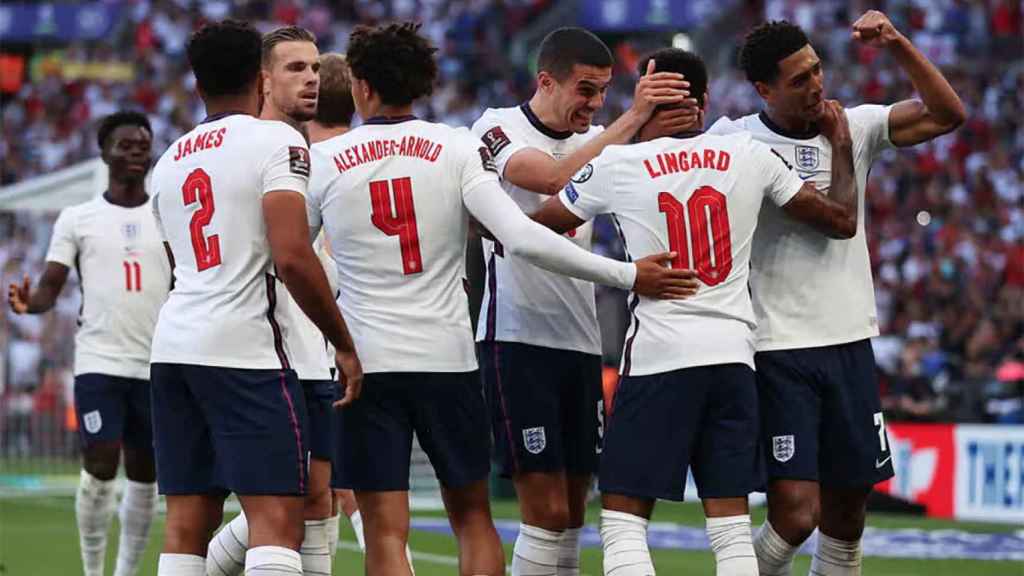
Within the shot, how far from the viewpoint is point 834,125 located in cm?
728

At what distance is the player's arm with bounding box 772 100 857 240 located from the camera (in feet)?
22.8

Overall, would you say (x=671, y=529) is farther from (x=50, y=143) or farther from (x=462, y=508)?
(x=50, y=143)

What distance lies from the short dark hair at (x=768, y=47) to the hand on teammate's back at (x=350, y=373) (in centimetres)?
214

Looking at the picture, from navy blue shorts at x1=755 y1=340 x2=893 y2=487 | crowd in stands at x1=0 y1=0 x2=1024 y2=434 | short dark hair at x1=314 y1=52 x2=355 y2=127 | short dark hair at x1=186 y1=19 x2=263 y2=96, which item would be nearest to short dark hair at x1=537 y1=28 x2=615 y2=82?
short dark hair at x1=314 y1=52 x2=355 y2=127

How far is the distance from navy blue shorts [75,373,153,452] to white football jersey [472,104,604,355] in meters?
3.09

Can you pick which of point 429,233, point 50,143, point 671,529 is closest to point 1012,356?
point 671,529

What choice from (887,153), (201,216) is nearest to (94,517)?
(201,216)

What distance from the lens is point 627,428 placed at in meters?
6.72

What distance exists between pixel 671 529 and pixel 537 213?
7.70 metres

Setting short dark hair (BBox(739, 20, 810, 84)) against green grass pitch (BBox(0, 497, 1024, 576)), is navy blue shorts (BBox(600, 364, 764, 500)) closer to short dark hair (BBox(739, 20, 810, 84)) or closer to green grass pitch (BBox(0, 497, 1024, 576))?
short dark hair (BBox(739, 20, 810, 84))

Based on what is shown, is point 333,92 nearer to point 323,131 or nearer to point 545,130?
point 323,131

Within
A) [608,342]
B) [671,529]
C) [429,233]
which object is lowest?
[671,529]

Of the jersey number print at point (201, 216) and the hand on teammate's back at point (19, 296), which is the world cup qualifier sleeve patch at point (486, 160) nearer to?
the jersey number print at point (201, 216)

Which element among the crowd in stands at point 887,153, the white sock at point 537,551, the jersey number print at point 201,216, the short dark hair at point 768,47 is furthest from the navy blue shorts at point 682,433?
the crowd in stands at point 887,153
